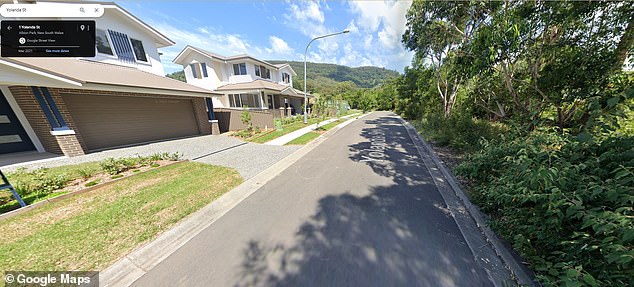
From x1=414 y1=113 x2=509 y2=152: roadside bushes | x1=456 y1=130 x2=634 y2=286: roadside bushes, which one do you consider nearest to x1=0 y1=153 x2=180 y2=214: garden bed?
x1=456 y1=130 x2=634 y2=286: roadside bushes

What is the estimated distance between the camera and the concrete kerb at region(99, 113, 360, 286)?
7.74 feet

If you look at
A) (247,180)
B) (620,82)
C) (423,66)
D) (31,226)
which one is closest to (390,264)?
(247,180)

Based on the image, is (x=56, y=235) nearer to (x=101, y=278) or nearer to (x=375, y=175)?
(x=101, y=278)

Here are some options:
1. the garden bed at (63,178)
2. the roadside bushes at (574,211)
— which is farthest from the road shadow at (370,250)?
the garden bed at (63,178)

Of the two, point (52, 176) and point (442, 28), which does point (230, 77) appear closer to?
point (52, 176)

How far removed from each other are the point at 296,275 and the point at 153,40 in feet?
57.0

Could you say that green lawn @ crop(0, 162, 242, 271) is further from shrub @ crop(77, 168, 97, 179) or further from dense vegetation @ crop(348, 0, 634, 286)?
dense vegetation @ crop(348, 0, 634, 286)

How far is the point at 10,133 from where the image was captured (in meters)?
7.05

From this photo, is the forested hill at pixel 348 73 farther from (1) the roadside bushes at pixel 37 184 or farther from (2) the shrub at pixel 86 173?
(1) the roadside bushes at pixel 37 184

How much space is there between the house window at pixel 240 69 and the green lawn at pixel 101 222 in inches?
656

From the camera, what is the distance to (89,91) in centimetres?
762

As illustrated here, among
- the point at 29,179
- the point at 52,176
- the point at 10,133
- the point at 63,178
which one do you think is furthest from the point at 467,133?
the point at 10,133

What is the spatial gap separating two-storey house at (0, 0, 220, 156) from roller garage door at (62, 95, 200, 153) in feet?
0.09

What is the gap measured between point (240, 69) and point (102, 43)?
10007 mm
